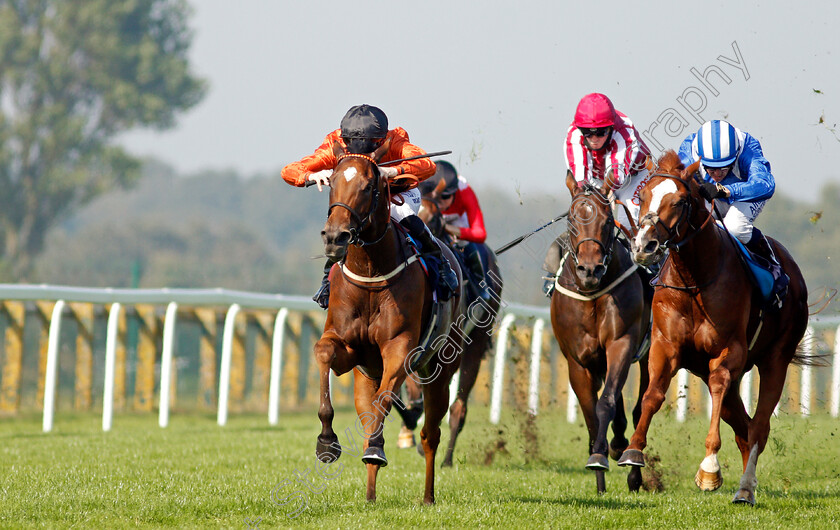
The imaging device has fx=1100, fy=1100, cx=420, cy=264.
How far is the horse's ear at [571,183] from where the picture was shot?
6.88 meters

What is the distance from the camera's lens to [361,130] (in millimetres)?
→ 5984

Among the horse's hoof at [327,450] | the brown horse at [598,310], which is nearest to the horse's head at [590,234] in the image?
the brown horse at [598,310]

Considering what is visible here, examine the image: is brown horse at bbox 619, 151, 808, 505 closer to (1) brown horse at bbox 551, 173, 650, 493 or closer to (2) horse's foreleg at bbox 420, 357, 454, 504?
(1) brown horse at bbox 551, 173, 650, 493

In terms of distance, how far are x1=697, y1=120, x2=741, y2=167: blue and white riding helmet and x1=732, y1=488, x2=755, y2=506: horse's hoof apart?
6.31ft

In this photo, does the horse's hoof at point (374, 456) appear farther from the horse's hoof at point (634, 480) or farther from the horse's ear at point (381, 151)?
the horse's hoof at point (634, 480)

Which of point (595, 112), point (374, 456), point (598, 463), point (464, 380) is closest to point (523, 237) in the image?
point (595, 112)

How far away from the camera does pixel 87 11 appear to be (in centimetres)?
3500

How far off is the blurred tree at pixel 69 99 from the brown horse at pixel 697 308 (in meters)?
27.7

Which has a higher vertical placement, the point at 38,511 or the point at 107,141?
the point at 107,141

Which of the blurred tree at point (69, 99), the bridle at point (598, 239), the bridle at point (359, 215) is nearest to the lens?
the bridle at point (359, 215)

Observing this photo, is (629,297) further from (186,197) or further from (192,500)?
(186,197)

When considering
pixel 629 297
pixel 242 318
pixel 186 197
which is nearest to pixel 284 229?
pixel 186 197

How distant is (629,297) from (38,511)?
3720 mm

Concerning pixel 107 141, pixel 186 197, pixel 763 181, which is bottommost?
pixel 763 181
